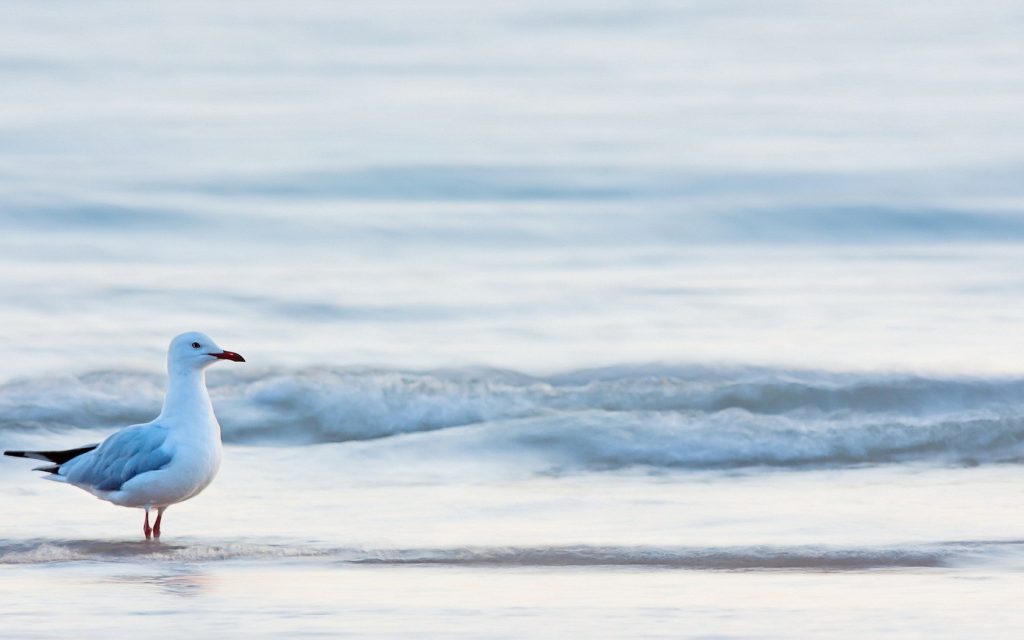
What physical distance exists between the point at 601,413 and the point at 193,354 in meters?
3.14

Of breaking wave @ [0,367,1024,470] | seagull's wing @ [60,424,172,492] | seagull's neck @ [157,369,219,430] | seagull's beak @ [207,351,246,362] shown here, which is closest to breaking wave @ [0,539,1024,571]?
seagull's wing @ [60,424,172,492]

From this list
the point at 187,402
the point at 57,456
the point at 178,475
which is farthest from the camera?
the point at 57,456

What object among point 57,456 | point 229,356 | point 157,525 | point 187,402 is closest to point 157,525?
point 157,525

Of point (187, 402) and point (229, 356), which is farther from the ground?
point (229, 356)

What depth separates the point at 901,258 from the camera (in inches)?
704

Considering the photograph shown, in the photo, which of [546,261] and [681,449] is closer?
[681,449]

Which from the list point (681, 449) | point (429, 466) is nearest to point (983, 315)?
point (681, 449)

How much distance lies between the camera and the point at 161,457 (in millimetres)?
7484

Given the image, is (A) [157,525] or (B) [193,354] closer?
(A) [157,525]

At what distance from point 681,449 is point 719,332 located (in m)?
3.93

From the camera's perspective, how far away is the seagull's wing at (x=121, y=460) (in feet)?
24.5

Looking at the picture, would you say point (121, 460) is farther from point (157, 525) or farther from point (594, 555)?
point (594, 555)

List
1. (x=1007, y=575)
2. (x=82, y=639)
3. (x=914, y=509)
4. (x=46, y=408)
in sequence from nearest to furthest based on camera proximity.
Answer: (x=82, y=639) < (x=1007, y=575) < (x=914, y=509) < (x=46, y=408)

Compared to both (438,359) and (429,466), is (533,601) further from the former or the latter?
(438,359)
